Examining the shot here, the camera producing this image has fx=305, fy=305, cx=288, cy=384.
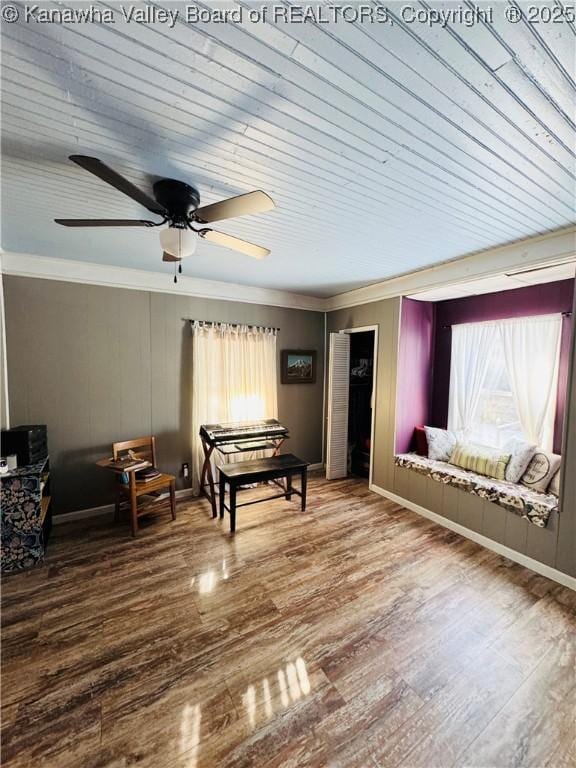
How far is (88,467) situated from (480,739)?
354 centimetres

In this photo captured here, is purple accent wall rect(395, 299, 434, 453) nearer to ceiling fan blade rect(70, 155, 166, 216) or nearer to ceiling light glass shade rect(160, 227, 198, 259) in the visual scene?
ceiling light glass shade rect(160, 227, 198, 259)

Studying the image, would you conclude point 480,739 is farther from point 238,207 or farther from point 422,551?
point 238,207

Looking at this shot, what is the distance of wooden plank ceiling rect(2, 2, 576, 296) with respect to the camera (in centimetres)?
97

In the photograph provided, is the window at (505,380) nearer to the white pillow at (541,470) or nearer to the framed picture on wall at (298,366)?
the white pillow at (541,470)

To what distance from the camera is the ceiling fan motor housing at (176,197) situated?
1.71 m

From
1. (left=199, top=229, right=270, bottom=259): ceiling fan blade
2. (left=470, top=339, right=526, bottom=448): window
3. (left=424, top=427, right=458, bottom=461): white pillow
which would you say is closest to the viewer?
(left=199, top=229, right=270, bottom=259): ceiling fan blade

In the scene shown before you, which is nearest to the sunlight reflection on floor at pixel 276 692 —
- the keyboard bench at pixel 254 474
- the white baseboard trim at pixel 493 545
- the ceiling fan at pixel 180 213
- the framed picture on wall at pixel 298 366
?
the keyboard bench at pixel 254 474

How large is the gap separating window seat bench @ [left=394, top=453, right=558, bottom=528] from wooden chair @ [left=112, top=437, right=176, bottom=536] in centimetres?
260

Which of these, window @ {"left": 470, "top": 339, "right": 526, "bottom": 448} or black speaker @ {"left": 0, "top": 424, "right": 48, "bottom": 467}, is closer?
black speaker @ {"left": 0, "top": 424, "right": 48, "bottom": 467}

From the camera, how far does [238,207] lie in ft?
4.91

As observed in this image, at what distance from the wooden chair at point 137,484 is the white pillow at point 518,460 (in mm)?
3257

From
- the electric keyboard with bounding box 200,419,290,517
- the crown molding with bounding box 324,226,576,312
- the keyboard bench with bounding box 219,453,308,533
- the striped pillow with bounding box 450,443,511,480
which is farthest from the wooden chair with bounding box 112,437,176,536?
the crown molding with bounding box 324,226,576,312

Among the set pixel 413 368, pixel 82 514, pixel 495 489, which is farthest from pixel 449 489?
A: pixel 82 514

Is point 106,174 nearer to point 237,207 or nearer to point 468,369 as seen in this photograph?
point 237,207
